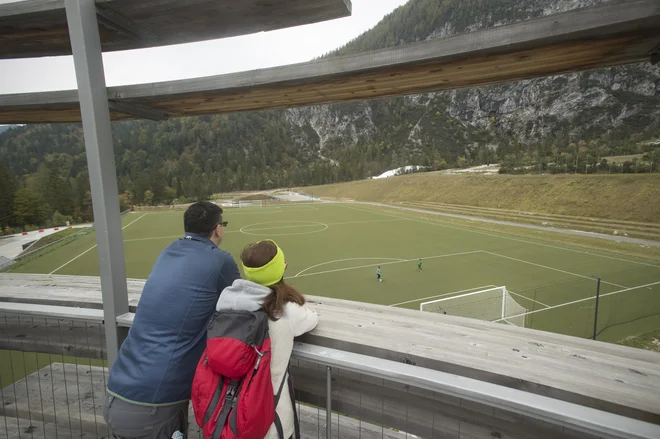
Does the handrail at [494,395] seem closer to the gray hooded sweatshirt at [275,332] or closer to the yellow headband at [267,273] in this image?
the gray hooded sweatshirt at [275,332]

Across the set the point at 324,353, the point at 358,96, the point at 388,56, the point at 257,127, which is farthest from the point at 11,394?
the point at 257,127

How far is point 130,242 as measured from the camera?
33.2 m

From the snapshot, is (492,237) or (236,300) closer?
(236,300)

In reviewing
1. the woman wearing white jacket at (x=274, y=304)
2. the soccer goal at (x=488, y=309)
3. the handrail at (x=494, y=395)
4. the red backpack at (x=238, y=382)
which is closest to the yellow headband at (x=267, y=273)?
the woman wearing white jacket at (x=274, y=304)

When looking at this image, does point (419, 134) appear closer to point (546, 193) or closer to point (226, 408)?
point (546, 193)

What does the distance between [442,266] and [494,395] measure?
21852 millimetres

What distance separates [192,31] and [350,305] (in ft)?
5.77

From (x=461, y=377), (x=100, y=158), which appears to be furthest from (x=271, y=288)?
(x=100, y=158)

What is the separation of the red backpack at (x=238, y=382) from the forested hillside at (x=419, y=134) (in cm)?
1364

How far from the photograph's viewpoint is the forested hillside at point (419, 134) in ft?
178

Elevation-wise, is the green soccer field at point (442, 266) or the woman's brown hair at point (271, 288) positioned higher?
the woman's brown hair at point (271, 288)

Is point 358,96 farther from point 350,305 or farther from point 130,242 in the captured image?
point 130,242

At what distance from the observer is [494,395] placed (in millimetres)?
1049

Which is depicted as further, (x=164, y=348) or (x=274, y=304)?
(x=164, y=348)
